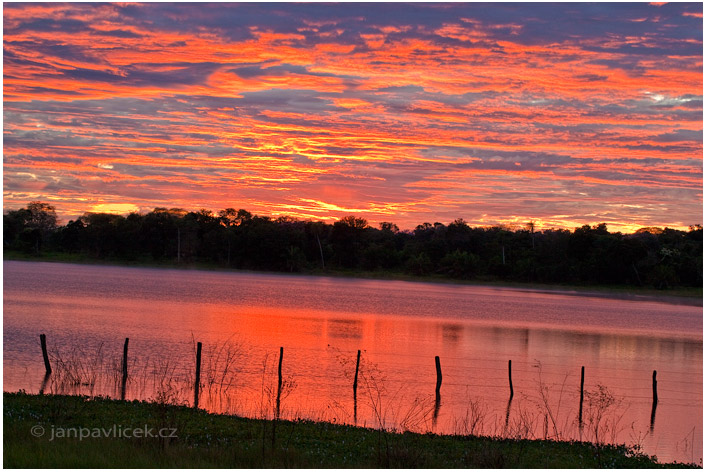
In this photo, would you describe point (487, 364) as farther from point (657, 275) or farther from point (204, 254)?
point (204, 254)

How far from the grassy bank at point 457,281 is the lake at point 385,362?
55.4 m

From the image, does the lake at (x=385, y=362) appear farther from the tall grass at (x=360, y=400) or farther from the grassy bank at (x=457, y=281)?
the grassy bank at (x=457, y=281)

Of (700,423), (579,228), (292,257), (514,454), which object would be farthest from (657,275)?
(514,454)

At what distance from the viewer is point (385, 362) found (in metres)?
39.0

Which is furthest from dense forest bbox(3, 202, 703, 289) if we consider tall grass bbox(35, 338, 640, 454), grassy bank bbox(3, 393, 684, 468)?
grassy bank bbox(3, 393, 684, 468)

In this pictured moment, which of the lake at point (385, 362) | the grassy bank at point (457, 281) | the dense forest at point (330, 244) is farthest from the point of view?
the dense forest at point (330, 244)

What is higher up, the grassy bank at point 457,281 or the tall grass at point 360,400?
the grassy bank at point 457,281

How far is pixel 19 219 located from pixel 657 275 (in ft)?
480

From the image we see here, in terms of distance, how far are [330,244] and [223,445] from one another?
497 ft

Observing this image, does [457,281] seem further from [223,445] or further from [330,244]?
[223,445]

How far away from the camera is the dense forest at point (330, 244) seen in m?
144

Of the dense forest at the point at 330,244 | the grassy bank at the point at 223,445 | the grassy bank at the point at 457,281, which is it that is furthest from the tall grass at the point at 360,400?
the dense forest at the point at 330,244

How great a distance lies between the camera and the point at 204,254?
17225cm

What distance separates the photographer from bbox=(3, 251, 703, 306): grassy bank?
129375mm
